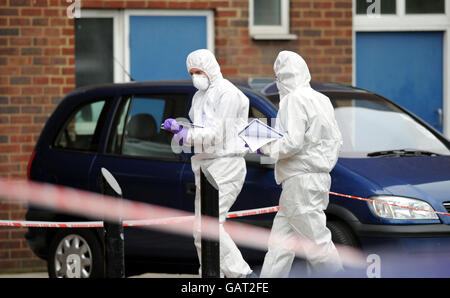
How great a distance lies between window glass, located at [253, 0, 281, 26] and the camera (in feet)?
36.6

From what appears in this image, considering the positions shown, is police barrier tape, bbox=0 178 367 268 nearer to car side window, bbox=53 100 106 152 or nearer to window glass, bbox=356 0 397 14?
car side window, bbox=53 100 106 152

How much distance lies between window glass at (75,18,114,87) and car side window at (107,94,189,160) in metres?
2.78

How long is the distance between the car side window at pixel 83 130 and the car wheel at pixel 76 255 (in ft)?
2.50

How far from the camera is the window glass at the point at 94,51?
35.8ft

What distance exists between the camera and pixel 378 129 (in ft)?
25.9

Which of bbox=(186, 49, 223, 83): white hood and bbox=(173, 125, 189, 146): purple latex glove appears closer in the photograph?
bbox=(173, 125, 189, 146): purple latex glove

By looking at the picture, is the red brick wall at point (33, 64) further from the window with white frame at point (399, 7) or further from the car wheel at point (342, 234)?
the car wheel at point (342, 234)

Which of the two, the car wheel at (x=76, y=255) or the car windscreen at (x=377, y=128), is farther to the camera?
the car wheel at (x=76, y=255)

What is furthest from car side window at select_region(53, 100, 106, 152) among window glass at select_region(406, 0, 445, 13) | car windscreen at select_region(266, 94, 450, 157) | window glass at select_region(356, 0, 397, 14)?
window glass at select_region(406, 0, 445, 13)

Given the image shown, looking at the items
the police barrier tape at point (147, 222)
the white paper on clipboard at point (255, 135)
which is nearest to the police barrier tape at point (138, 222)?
the police barrier tape at point (147, 222)

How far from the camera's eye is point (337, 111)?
7883 mm

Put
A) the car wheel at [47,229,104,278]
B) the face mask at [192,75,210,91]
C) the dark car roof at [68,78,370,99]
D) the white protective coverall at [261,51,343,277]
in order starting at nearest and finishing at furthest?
the white protective coverall at [261,51,343,277]
the face mask at [192,75,210,91]
the dark car roof at [68,78,370,99]
the car wheel at [47,229,104,278]

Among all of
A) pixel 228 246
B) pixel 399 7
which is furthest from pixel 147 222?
pixel 399 7

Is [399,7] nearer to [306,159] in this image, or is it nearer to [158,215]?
[158,215]
